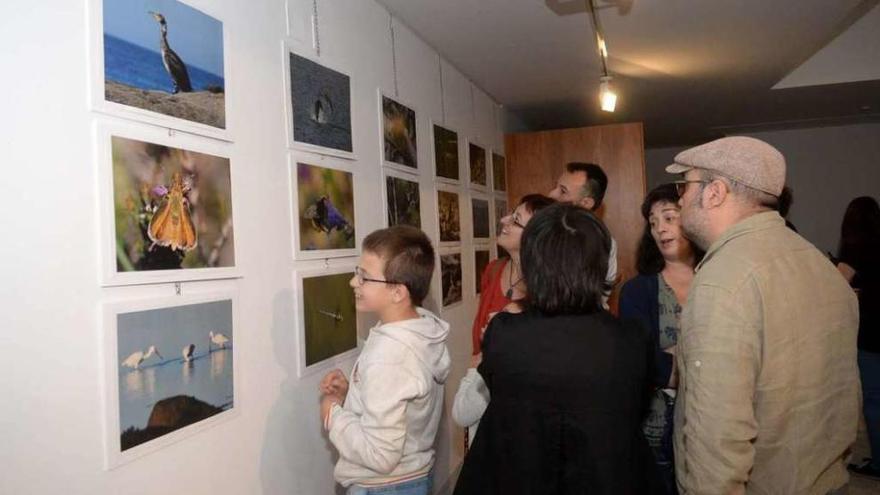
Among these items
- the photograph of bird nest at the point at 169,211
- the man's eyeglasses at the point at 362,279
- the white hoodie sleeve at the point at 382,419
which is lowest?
the white hoodie sleeve at the point at 382,419

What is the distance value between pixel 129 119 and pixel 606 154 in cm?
420

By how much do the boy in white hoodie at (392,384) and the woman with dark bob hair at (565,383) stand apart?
8.8 inches

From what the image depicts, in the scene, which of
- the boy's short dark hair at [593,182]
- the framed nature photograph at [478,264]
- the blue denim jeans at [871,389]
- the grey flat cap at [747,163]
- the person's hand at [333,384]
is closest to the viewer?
the grey flat cap at [747,163]

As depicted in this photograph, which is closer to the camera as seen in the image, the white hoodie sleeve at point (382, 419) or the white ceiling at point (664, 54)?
the white hoodie sleeve at point (382, 419)

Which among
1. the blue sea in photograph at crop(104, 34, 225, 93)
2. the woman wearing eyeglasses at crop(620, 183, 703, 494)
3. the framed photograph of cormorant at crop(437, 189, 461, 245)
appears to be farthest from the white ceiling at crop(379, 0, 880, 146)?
the blue sea in photograph at crop(104, 34, 225, 93)

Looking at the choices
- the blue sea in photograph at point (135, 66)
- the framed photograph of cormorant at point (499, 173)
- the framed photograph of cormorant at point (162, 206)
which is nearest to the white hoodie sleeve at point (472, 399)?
the framed photograph of cormorant at point (162, 206)

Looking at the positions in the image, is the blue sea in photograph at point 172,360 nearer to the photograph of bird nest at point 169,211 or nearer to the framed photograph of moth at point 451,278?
the photograph of bird nest at point 169,211

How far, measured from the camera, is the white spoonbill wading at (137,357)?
136 centimetres

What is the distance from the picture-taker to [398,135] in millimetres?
2906

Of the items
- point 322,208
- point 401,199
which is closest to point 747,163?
point 322,208

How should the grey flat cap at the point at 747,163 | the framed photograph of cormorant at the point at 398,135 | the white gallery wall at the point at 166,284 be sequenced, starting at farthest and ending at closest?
1. the framed photograph of cormorant at the point at 398,135
2. the grey flat cap at the point at 747,163
3. the white gallery wall at the point at 166,284

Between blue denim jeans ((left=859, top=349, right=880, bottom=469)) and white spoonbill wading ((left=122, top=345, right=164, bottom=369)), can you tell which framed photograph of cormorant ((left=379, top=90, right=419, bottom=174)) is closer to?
white spoonbill wading ((left=122, top=345, right=164, bottom=369))

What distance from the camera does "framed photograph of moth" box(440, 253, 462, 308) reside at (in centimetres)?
349

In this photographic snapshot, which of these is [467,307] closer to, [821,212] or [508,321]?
[508,321]
